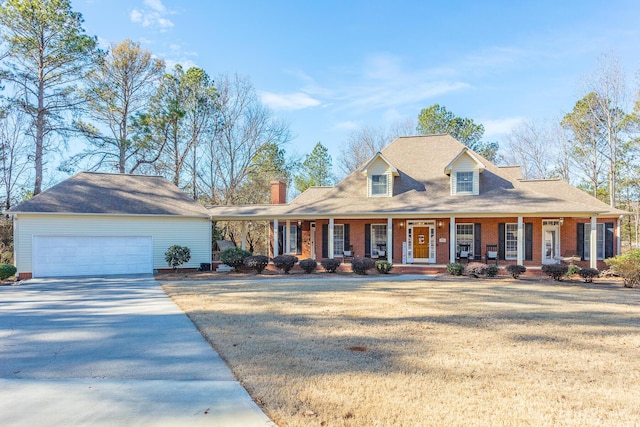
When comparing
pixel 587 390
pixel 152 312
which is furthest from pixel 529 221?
pixel 152 312

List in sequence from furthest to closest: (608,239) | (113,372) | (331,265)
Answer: (608,239) < (331,265) < (113,372)

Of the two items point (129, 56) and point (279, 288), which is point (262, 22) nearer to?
point (279, 288)

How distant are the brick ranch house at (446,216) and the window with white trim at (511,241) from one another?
4 cm

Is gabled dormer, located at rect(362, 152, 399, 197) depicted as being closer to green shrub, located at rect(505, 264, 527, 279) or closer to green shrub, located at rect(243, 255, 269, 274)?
green shrub, located at rect(243, 255, 269, 274)

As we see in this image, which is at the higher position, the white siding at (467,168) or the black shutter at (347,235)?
the white siding at (467,168)

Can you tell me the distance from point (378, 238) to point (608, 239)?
11568 millimetres

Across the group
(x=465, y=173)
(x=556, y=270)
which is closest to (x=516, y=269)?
(x=556, y=270)

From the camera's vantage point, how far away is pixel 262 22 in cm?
1728

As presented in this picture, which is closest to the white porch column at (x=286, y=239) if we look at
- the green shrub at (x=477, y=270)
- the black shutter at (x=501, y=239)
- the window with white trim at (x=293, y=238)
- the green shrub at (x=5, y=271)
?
the window with white trim at (x=293, y=238)

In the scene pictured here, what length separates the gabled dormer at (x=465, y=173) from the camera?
18703mm

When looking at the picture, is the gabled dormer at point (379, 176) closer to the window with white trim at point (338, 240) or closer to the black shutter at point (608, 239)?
the window with white trim at point (338, 240)

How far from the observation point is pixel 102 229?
1805cm

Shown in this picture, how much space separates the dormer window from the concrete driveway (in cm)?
1316

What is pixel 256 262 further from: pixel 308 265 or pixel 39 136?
pixel 39 136
